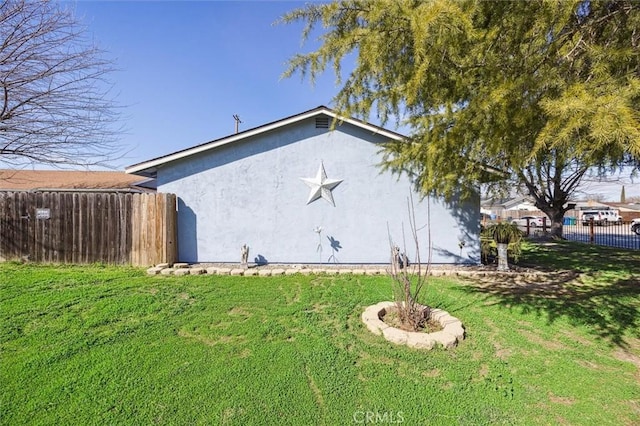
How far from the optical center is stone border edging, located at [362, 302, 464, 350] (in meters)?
3.55

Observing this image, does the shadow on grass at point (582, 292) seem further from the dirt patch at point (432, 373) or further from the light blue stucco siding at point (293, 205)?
the dirt patch at point (432, 373)

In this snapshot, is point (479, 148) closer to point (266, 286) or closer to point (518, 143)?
point (518, 143)

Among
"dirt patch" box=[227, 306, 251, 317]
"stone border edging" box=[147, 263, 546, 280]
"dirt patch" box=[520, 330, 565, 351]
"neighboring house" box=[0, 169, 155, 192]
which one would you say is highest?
"neighboring house" box=[0, 169, 155, 192]

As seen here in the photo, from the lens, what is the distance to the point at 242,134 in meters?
7.84

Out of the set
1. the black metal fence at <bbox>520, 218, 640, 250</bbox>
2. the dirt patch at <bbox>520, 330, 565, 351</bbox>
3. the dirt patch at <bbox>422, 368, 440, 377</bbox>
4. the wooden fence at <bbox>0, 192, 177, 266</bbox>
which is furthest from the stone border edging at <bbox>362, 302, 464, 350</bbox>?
the black metal fence at <bbox>520, 218, 640, 250</bbox>

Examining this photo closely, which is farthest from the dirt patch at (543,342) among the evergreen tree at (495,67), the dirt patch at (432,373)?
the evergreen tree at (495,67)

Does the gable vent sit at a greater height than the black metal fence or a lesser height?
greater

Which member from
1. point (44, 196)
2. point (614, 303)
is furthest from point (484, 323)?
point (44, 196)

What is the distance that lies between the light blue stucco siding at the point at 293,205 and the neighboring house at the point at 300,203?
0.09 ft

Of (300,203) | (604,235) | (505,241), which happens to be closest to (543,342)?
(505,241)

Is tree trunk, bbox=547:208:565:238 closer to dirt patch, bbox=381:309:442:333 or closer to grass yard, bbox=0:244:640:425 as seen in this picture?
grass yard, bbox=0:244:640:425

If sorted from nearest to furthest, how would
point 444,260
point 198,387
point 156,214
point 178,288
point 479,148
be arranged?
point 198,387, point 479,148, point 178,288, point 156,214, point 444,260

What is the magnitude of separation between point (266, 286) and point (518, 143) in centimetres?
510

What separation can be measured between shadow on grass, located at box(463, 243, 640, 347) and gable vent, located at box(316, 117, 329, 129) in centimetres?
550
